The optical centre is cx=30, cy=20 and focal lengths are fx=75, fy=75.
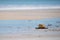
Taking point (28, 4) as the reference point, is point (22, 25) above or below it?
below

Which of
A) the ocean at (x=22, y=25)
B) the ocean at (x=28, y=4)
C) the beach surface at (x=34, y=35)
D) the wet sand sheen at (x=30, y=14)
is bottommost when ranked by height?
the beach surface at (x=34, y=35)

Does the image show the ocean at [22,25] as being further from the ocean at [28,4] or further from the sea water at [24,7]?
the ocean at [28,4]

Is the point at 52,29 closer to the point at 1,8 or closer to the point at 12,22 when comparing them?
the point at 12,22

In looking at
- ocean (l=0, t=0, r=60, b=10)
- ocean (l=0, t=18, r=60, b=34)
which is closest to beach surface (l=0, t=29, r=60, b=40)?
ocean (l=0, t=18, r=60, b=34)

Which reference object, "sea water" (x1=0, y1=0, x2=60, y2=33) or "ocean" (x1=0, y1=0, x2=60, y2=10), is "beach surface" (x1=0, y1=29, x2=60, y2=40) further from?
"ocean" (x1=0, y1=0, x2=60, y2=10)

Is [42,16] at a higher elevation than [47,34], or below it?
higher

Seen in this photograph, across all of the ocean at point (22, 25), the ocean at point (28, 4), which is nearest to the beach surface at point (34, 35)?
the ocean at point (22, 25)

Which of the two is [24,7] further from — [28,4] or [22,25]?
[22,25]

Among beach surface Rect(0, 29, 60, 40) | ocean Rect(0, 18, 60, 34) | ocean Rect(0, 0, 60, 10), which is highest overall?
ocean Rect(0, 0, 60, 10)

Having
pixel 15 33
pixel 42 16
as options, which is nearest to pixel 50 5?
pixel 42 16

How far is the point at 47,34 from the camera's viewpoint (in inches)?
22.7

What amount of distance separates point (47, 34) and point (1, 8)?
1.34ft

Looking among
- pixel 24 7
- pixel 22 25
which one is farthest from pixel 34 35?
pixel 24 7

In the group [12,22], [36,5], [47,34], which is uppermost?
[36,5]
